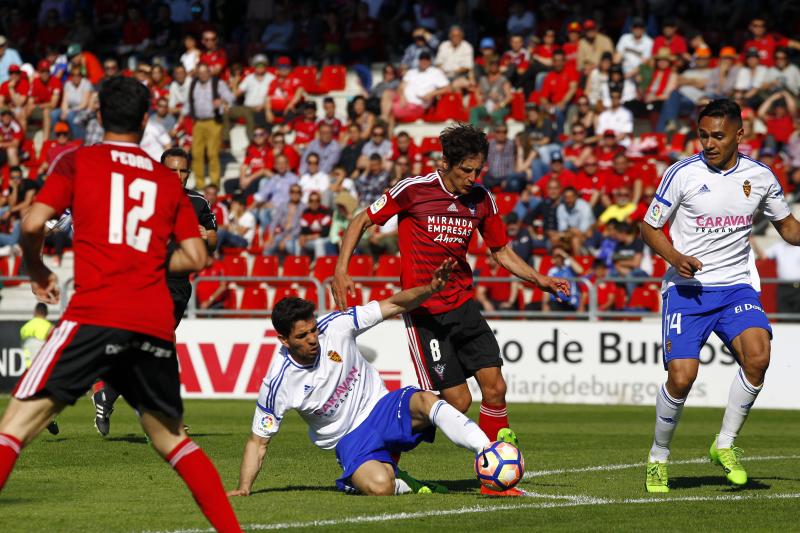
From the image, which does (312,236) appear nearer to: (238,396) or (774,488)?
(238,396)

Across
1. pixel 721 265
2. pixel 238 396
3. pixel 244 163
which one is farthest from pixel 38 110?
pixel 721 265

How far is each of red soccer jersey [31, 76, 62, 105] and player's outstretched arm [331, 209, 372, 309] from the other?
63.2 feet

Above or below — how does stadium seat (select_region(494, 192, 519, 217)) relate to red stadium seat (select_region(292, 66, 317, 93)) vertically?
below

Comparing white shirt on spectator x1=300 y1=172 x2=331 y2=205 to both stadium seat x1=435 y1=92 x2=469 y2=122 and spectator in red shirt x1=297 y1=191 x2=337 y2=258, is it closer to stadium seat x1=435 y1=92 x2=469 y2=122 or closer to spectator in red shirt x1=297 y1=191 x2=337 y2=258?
spectator in red shirt x1=297 y1=191 x2=337 y2=258

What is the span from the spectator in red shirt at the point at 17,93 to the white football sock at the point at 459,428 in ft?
68.1

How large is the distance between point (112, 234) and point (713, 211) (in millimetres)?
4584

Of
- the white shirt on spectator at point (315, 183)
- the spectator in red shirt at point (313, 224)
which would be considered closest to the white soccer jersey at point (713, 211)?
the spectator in red shirt at point (313, 224)

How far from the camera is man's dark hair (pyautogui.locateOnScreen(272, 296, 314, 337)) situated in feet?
27.4

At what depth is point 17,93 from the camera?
2761 cm

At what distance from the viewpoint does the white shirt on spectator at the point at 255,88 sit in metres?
26.6

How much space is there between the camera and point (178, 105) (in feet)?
86.6

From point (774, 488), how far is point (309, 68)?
19.3 metres

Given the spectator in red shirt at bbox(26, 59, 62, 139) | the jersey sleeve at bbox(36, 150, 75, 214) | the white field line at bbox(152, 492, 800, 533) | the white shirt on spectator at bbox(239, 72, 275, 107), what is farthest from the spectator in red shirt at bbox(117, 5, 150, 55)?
the jersey sleeve at bbox(36, 150, 75, 214)

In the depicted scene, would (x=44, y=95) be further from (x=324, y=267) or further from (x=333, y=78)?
(x=324, y=267)
